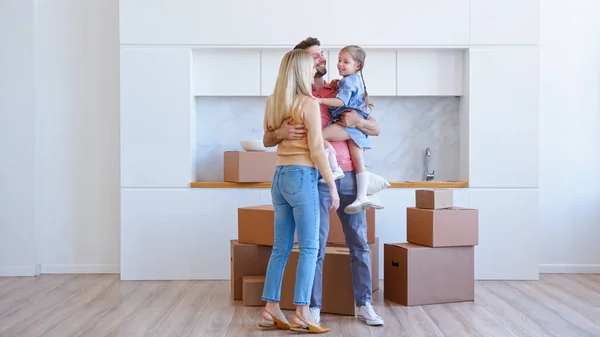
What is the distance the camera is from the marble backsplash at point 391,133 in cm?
478

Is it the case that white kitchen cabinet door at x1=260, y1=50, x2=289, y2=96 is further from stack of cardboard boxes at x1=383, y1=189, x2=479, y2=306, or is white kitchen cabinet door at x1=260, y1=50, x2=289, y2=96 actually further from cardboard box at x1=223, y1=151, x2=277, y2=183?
stack of cardboard boxes at x1=383, y1=189, x2=479, y2=306

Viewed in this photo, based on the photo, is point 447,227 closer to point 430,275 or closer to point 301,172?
point 430,275

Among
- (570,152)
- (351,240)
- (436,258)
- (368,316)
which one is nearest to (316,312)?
(368,316)

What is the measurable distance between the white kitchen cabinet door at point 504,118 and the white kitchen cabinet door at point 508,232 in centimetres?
9

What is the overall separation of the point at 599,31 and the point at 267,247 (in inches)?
113

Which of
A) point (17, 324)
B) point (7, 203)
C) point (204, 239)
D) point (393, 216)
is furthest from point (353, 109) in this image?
point (7, 203)

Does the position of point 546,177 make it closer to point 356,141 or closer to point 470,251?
point 470,251

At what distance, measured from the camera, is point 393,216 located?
14.7ft

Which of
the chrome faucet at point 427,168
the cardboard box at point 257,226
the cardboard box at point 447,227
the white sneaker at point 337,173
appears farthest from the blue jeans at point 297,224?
the chrome faucet at point 427,168

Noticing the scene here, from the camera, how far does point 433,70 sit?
4.59m

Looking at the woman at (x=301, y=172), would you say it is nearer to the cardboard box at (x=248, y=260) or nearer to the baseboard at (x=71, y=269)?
the cardboard box at (x=248, y=260)

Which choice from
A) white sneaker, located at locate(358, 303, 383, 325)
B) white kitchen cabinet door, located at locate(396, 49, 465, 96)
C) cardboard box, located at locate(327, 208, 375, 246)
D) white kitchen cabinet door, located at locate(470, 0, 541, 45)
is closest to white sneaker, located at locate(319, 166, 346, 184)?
white sneaker, located at locate(358, 303, 383, 325)

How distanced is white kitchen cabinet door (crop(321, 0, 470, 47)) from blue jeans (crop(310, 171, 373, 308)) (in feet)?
4.87

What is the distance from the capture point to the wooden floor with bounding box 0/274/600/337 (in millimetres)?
3133
